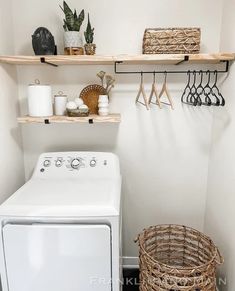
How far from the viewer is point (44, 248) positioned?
51.1 inches

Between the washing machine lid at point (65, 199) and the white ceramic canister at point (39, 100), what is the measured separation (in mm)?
482

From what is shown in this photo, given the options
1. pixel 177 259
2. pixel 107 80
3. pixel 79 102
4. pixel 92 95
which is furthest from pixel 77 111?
pixel 177 259

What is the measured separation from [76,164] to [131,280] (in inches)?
43.4

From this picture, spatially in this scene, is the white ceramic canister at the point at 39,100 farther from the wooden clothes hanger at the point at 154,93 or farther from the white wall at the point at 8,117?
the wooden clothes hanger at the point at 154,93

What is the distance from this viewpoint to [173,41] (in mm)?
1583

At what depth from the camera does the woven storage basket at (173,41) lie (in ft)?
5.17

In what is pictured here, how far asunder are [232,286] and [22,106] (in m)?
1.95

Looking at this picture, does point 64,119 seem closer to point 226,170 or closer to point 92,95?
point 92,95

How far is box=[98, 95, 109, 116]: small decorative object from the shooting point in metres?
1.75

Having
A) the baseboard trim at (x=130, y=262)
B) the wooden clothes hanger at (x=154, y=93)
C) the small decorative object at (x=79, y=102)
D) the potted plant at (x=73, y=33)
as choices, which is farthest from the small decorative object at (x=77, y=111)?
the baseboard trim at (x=130, y=262)

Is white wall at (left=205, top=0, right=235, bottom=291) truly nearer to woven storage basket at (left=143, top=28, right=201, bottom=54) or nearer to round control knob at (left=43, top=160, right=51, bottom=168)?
woven storage basket at (left=143, top=28, right=201, bottom=54)

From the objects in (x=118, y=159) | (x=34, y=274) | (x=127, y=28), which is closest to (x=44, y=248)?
(x=34, y=274)

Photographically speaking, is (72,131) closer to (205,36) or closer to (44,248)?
(44,248)

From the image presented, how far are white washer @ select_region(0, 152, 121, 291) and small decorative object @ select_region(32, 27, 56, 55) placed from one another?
0.96 meters
